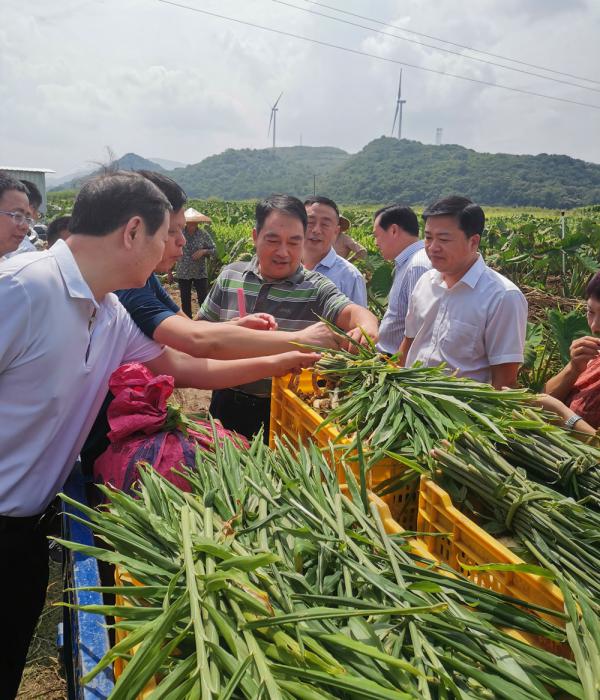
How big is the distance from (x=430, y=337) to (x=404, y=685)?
92.7 inches

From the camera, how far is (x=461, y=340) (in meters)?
2.72

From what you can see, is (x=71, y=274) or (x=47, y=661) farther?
(x=47, y=661)

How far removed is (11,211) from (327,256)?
2147mm

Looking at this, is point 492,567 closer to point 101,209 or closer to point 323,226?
point 101,209

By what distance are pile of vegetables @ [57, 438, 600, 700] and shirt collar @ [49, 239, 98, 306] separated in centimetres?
69

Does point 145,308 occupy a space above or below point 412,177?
below

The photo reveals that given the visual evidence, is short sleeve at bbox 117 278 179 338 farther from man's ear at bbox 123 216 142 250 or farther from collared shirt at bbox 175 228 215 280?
collared shirt at bbox 175 228 215 280

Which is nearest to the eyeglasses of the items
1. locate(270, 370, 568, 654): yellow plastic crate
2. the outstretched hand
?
the outstretched hand

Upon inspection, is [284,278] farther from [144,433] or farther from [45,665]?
[45,665]

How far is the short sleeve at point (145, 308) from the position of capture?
2094 mm

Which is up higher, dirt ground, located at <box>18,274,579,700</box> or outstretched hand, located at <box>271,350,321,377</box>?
outstretched hand, located at <box>271,350,321,377</box>

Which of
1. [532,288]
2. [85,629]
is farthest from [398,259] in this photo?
[532,288]

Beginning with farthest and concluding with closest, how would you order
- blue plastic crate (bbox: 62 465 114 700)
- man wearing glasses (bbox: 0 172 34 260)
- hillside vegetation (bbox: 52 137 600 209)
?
hillside vegetation (bbox: 52 137 600 209) → man wearing glasses (bbox: 0 172 34 260) → blue plastic crate (bbox: 62 465 114 700)

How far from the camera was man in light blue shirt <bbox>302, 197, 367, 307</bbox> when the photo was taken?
13.6ft
